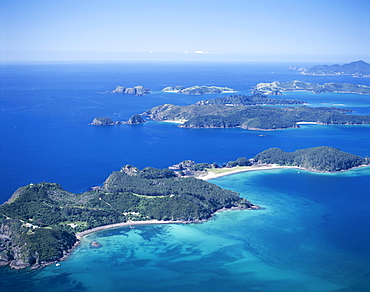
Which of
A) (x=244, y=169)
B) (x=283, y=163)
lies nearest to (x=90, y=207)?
(x=244, y=169)

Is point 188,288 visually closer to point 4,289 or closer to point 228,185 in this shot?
point 4,289

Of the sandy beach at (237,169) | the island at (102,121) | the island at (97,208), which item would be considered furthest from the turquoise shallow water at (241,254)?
the island at (102,121)

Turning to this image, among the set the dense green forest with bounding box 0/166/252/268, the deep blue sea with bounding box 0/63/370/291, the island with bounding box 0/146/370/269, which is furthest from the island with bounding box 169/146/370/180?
the dense green forest with bounding box 0/166/252/268

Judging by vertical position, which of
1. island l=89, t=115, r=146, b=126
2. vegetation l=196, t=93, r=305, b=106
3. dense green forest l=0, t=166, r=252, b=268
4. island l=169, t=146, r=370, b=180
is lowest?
dense green forest l=0, t=166, r=252, b=268

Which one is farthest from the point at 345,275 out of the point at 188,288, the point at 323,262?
the point at 188,288

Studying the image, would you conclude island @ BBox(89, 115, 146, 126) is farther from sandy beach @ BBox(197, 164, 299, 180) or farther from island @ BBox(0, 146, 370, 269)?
sandy beach @ BBox(197, 164, 299, 180)

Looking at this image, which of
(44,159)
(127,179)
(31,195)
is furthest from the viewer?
(44,159)

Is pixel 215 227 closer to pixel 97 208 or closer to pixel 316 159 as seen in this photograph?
pixel 97 208
